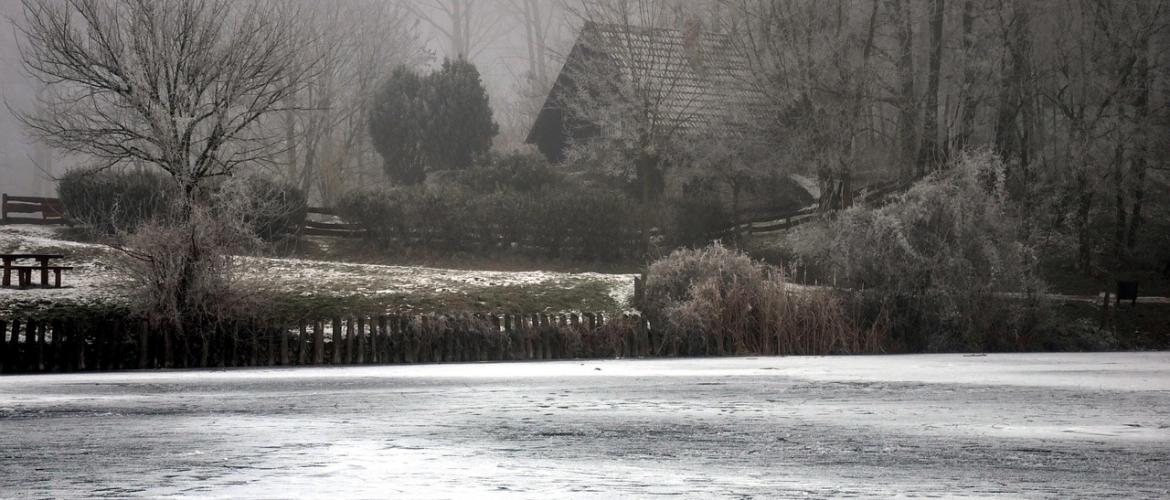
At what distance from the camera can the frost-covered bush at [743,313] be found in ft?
67.6

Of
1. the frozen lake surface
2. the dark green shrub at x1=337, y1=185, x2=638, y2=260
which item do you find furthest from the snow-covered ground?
the frozen lake surface

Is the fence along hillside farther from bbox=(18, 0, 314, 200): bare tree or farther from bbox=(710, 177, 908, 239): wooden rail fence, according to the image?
bbox=(710, 177, 908, 239): wooden rail fence

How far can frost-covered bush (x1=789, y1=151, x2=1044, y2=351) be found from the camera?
70.9 ft

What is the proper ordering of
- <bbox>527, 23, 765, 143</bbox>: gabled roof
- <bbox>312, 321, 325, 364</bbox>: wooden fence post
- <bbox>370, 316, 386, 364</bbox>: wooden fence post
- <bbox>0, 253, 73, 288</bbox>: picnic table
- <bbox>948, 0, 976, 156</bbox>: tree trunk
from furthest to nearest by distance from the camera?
<bbox>527, 23, 765, 143</bbox>: gabled roof → <bbox>948, 0, 976, 156</bbox>: tree trunk → <bbox>0, 253, 73, 288</bbox>: picnic table → <bbox>370, 316, 386, 364</bbox>: wooden fence post → <bbox>312, 321, 325, 364</bbox>: wooden fence post

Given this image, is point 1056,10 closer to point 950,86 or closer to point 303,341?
point 950,86

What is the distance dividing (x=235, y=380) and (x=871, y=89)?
20268mm

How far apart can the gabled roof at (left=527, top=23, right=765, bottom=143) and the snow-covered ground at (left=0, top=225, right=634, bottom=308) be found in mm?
10059

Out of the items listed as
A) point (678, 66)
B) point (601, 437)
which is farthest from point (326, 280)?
point (601, 437)

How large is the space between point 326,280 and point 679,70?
14516 mm

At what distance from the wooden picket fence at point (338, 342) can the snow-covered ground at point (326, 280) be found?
1.16 m

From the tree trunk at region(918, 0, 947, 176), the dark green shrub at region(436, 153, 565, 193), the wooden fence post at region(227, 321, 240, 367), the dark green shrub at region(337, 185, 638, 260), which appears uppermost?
the tree trunk at region(918, 0, 947, 176)

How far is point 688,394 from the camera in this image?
11422 mm

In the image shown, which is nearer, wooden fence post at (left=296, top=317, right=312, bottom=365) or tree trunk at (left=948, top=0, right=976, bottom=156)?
wooden fence post at (left=296, top=317, right=312, bottom=365)

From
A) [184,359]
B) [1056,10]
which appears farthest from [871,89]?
[184,359]
